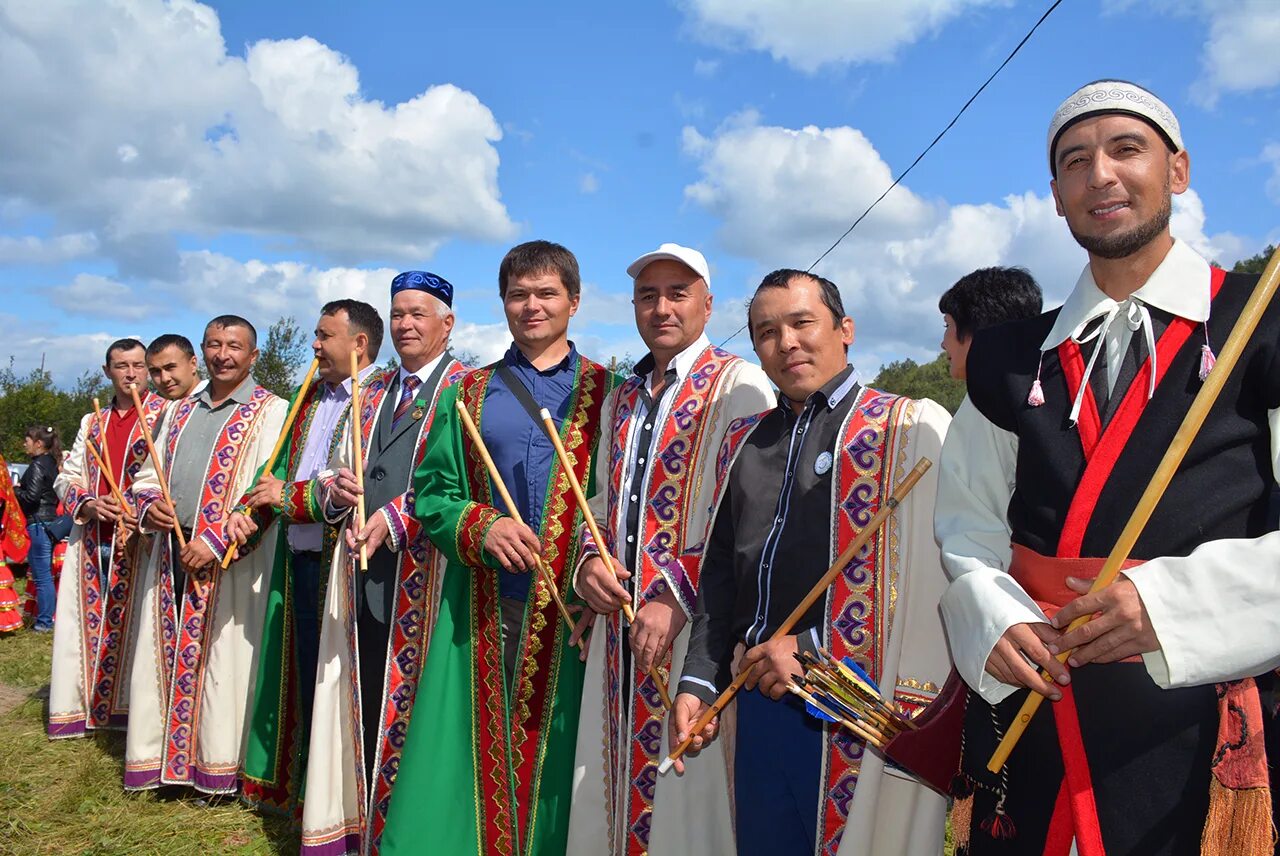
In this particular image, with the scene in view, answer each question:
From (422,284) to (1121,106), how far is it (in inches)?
116

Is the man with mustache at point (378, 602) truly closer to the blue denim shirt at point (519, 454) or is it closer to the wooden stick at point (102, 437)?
the blue denim shirt at point (519, 454)

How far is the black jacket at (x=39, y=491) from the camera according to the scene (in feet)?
29.4

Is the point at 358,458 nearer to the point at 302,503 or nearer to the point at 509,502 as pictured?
the point at 302,503

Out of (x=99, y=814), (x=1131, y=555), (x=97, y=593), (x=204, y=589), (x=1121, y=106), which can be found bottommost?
(x=99, y=814)

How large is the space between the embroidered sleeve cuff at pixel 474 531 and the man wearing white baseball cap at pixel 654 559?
358 millimetres

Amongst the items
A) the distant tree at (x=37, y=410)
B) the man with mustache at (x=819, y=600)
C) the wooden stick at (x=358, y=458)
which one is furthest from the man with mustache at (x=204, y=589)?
the distant tree at (x=37, y=410)

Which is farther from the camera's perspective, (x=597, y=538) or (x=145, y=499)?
(x=145, y=499)

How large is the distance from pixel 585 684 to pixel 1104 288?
6.36 ft

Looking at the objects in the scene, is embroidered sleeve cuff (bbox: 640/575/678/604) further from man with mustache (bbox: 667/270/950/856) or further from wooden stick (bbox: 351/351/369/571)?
wooden stick (bbox: 351/351/369/571)

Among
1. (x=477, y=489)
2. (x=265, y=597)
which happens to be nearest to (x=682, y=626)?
(x=477, y=489)

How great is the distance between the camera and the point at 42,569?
8.77 m

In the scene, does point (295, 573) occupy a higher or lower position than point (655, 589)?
lower

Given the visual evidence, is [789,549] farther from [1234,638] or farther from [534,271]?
[534,271]

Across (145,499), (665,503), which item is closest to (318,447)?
(145,499)
